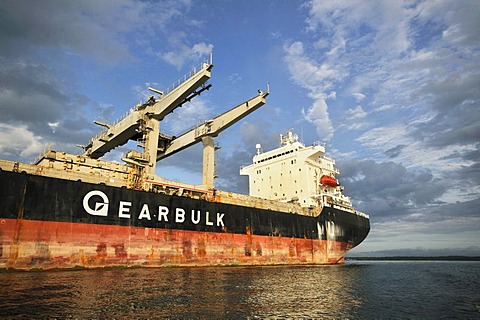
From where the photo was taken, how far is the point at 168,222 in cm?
1852

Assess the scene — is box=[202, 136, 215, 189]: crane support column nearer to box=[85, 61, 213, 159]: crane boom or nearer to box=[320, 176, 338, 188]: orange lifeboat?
box=[85, 61, 213, 159]: crane boom

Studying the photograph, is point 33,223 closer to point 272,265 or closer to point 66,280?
point 66,280

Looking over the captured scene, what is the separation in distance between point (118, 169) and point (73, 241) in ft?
16.1

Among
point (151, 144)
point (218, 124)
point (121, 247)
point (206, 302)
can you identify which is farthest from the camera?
point (218, 124)

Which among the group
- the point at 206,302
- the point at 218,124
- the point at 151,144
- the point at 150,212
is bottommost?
the point at 206,302

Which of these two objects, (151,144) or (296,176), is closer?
(151,144)

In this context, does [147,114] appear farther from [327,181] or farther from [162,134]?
[327,181]

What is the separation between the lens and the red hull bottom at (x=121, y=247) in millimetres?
13578

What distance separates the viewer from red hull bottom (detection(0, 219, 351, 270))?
13578mm

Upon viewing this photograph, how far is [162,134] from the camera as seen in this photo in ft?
87.2

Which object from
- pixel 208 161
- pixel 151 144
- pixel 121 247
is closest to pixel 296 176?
pixel 208 161

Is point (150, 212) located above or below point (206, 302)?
above

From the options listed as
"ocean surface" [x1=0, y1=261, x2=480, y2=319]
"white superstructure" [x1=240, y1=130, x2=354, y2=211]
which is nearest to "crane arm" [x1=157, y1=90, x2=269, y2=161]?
"white superstructure" [x1=240, y1=130, x2=354, y2=211]

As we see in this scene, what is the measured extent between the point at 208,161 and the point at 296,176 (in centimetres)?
1191
